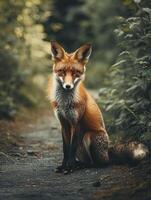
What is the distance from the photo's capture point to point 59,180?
359 inches

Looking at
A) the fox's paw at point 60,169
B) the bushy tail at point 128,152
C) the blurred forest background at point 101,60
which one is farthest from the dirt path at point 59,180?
the blurred forest background at point 101,60

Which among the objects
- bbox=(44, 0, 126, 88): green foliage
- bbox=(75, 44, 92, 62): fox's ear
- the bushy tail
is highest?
bbox=(44, 0, 126, 88): green foliage

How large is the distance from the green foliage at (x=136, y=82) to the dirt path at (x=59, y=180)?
1419 millimetres

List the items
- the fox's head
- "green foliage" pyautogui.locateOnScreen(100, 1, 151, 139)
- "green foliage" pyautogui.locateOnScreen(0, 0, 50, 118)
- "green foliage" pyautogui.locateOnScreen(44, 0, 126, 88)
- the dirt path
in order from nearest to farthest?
the dirt path → the fox's head → "green foliage" pyautogui.locateOnScreen(100, 1, 151, 139) → "green foliage" pyautogui.locateOnScreen(0, 0, 50, 118) → "green foliage" pyautogui.locateOnScreen(44, 0, 126, 88)

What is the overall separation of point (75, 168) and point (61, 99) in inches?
44.0

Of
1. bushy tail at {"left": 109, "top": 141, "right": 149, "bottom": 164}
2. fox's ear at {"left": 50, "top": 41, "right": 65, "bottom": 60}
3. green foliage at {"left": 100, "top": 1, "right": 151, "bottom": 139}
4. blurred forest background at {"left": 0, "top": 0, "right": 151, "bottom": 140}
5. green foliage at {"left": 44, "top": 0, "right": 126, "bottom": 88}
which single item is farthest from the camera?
green foliage at {"left": 44, "top": 0, "right": 126, "bottom": 88}

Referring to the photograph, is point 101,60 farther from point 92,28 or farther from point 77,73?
point 77,73

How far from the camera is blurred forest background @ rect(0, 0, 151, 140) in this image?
11.4 m

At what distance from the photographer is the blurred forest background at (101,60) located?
11.4m

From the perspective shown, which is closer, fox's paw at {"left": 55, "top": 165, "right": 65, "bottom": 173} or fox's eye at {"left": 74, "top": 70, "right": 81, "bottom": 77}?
fox's eye at {"left": 74, "top": 70, "right": 81, "bottom": 77}

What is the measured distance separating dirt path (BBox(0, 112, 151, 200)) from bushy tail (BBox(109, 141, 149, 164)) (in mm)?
184

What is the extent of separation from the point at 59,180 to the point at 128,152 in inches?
45.8

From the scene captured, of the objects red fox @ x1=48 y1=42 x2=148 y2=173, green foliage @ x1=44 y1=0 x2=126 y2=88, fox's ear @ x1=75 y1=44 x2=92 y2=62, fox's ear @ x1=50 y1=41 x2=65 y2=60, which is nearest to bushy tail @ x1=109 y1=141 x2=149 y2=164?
red fox @ x1=48 y1=42 x2=148 y2=173

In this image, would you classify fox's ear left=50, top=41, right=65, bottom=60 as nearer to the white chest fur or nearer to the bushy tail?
the white chest fur
